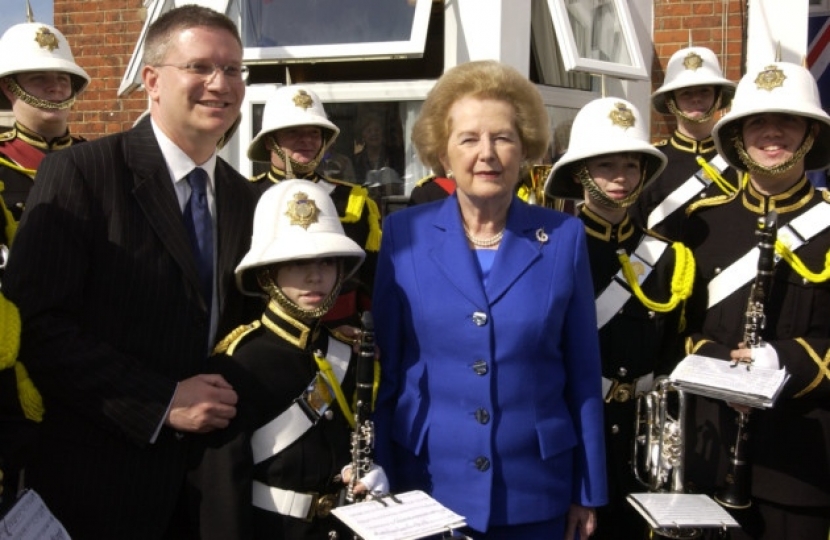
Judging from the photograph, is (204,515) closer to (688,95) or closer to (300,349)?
(300,349)

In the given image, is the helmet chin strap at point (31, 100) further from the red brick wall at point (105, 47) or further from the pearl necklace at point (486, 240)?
the red brick wall at point (105, 47)

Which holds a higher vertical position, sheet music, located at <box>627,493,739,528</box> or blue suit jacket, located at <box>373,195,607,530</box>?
blue suit jacket, located at <box>373,195,607,530</box>

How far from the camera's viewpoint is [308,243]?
2.74 m

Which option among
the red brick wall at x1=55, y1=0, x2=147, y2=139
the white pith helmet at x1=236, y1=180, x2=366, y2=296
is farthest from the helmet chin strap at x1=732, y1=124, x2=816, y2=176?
the red brick wall at x1=55, y1=0, x2=147, y2=139

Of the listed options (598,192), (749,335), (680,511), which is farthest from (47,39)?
(680,511)

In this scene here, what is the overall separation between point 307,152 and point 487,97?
2.24 meters

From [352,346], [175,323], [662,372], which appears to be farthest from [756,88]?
[175,323]

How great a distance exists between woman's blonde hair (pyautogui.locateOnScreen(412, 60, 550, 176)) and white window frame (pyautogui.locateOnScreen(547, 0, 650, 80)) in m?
2.70

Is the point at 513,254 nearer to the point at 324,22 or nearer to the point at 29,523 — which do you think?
the point at 29,523

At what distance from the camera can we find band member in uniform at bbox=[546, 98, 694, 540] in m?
3.40

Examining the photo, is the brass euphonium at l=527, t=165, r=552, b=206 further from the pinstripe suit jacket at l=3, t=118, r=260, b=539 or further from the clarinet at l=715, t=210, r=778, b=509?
the pinstripe suit jacket at l=3, t=118, r=260, b=539

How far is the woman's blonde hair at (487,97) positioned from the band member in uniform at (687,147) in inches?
46.2

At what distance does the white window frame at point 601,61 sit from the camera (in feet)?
18.6

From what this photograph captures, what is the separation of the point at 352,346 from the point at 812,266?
1.58m
